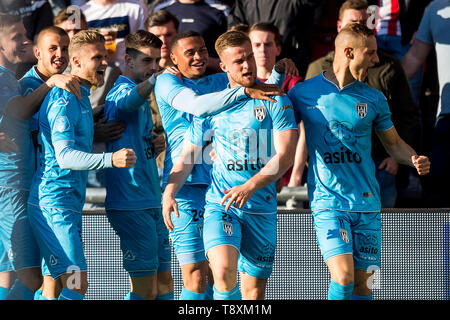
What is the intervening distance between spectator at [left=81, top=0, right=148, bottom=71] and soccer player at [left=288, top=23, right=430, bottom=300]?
2459 mm

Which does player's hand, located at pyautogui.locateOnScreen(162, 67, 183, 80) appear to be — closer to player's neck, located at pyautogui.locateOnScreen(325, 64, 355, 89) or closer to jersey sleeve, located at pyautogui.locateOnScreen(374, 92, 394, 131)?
player's neck, located at pyautogui.locateOnScreen(325, 64, 355, 89)

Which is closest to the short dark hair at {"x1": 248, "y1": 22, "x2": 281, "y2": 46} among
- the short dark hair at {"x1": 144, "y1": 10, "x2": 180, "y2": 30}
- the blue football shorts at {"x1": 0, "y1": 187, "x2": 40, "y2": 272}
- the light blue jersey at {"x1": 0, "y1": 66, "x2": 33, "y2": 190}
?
the short dark hair at {"x1": 144, "y1": 10, "x2": 180, "y2": 30}

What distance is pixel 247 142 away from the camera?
17.9 ft

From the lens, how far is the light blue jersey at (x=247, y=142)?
214 inches

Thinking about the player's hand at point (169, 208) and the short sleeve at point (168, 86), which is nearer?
the player's hand at point (169, 208)

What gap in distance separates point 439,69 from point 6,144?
3.78m

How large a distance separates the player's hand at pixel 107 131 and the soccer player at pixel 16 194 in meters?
0.50

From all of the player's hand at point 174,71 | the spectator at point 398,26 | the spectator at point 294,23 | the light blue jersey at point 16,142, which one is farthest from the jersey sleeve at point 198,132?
the spectator at point 398,26

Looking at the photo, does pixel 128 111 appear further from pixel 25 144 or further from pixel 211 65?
pixel 211 65

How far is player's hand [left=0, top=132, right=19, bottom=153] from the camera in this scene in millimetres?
5660

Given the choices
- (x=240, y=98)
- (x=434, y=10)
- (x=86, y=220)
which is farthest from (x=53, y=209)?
(x=434, y=10)

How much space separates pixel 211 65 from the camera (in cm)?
713

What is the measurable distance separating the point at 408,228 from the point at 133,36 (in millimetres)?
2570

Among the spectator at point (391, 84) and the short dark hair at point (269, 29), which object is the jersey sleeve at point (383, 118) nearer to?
the spectator at point (391, 84)
